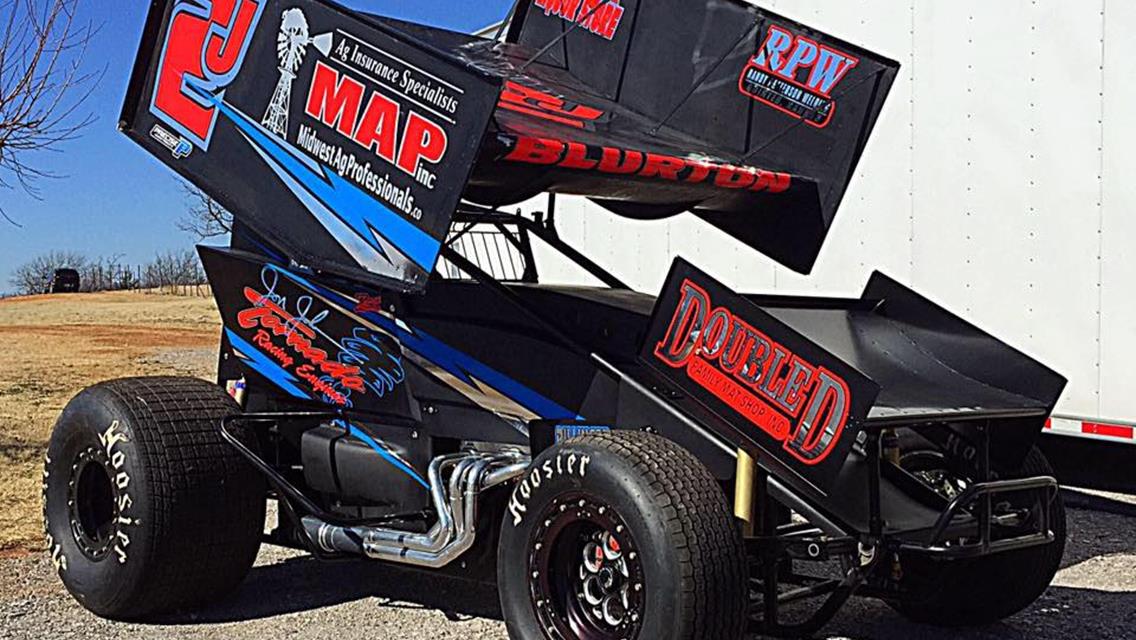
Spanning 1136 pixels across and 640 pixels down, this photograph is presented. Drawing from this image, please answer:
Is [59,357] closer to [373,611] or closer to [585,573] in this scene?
[373,611]

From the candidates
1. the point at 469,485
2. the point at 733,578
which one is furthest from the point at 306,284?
the point at 733,578

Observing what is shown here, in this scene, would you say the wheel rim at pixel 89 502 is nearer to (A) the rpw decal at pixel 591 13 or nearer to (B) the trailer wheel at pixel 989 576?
(A) the rpw decal at pixel 591 13

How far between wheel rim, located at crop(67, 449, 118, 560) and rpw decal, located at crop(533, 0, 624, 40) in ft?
9.72

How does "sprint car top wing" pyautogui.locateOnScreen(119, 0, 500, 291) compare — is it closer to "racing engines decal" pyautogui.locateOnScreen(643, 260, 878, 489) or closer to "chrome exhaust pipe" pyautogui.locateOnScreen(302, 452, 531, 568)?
"chrome exhaust pipe" pyautogui.locateOnScreen(302, 452, 531, 568)

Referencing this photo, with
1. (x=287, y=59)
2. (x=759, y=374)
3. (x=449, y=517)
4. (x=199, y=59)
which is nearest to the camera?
(x=759, y=374)

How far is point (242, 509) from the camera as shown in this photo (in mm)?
5754

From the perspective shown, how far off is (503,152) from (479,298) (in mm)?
672

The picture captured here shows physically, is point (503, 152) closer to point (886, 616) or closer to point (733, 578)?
point (733, 578)

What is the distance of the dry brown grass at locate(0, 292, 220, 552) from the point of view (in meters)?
9.37

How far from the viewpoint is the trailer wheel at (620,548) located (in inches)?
165

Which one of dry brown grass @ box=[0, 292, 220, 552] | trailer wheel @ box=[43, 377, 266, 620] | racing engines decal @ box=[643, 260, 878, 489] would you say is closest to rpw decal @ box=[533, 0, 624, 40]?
racing engines decal @ box=[643, 260, 878, 489]

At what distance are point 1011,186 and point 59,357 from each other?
16.8 metres

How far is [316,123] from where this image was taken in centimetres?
527
